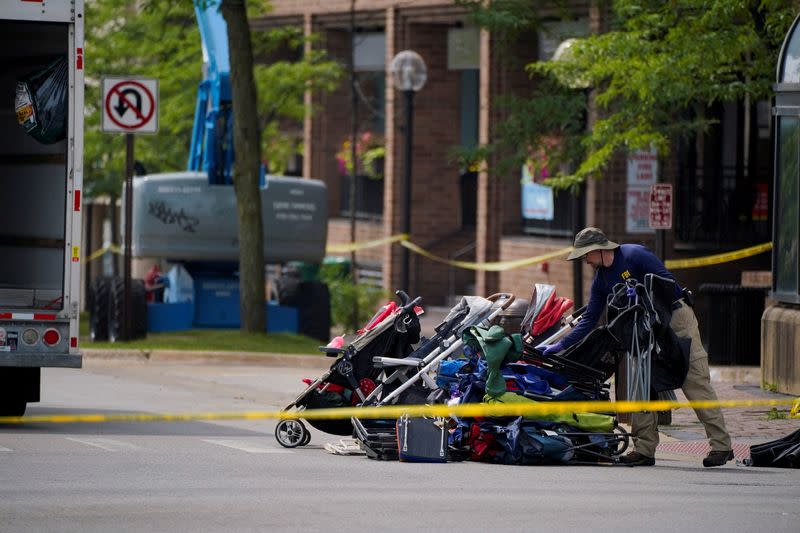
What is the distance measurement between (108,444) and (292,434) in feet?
4.34

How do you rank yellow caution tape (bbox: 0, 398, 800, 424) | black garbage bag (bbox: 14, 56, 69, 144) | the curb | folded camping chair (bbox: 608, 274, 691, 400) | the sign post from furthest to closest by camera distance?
1. the sign post
2. the curb
3. black garbage bag (bbox: 14, 56, 69, 144)
4. folded camping chair (bbox: 608, 274, 691, 400)
5. yellow caution tape (bbox: 0, 398, 800, 424)

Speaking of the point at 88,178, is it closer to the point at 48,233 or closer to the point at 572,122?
the point at 572,122

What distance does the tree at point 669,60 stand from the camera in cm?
1878

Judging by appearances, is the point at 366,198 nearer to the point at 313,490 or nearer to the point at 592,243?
the point at 592,243

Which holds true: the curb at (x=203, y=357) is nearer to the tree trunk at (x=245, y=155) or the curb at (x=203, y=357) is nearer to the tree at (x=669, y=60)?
the tree trunk at (x=245, y=155)

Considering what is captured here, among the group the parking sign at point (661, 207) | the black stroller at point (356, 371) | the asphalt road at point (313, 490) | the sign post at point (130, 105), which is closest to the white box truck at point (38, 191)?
the asphalt road at point (313, 490)

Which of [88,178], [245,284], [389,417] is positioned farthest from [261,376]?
[88,178]

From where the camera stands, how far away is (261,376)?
1994 cm

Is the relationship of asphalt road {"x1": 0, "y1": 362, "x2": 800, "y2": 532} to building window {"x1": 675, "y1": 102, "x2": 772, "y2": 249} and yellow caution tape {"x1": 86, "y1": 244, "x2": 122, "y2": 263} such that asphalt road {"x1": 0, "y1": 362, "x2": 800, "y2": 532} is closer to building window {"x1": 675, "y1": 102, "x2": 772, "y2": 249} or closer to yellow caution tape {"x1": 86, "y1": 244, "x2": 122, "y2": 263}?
building window {"x1": 675, "y1": 102, "x2": 772, "y2": 249}

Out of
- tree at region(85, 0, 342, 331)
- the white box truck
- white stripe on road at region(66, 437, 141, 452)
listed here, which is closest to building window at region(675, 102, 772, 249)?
tree at region(85, 0, 342, 331)

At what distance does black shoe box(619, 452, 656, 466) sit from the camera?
12562 millimetres

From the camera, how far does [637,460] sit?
1257cm

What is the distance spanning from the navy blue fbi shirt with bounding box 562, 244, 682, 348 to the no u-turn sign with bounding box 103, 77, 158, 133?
407 inches

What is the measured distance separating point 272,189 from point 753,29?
8164 mm
